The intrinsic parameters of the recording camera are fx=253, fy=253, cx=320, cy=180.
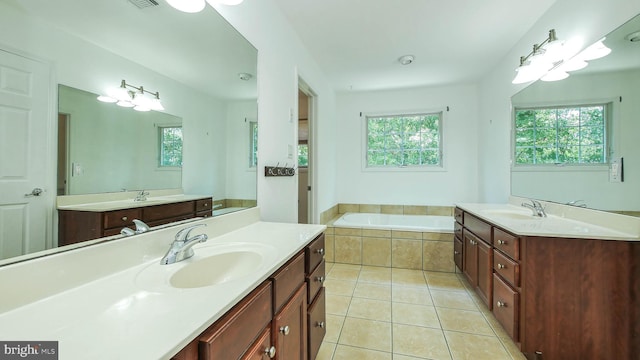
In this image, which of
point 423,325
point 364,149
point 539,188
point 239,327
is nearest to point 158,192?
point 239,327

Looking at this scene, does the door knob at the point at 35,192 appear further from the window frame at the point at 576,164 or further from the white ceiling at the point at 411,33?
the window frame at the point at 576,164

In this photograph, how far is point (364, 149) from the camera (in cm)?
403

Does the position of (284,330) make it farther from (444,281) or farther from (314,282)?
(444,281)

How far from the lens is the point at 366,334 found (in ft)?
5.77

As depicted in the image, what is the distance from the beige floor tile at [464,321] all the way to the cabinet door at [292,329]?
1.24 metres

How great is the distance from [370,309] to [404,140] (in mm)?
2655

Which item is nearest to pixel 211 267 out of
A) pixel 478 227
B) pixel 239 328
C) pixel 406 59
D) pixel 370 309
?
pixel 239 328

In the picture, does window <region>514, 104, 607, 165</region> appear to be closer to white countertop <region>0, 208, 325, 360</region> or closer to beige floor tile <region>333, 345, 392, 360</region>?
beige floor tile <region>333, 345, 392, 360</region>

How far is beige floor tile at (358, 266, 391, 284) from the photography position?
263cm

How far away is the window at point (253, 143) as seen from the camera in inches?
64.1

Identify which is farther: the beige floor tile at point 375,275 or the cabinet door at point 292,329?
the beige floor tile at point 375,275

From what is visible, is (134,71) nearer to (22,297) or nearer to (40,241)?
(40,241)

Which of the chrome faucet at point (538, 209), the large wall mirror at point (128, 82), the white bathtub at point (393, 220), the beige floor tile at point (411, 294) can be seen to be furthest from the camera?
the white bathtub at point (393, 220)

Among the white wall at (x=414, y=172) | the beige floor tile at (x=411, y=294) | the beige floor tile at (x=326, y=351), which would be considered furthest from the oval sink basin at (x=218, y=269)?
the white wall at (x=414, y=172)
